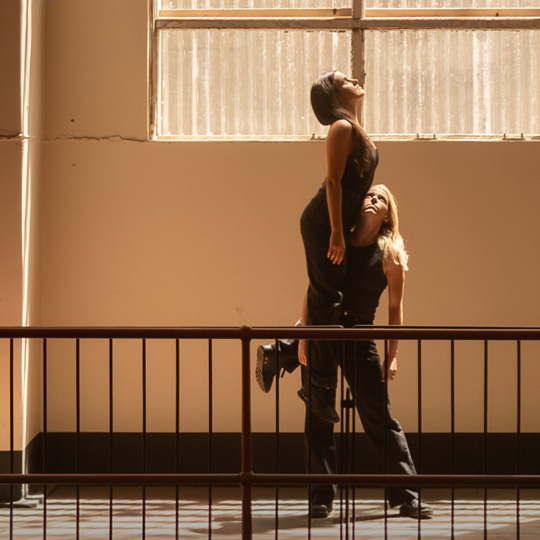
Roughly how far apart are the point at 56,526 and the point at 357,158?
281cm

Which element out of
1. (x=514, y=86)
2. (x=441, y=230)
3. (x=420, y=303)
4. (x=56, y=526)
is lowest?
(x=56, y=526)

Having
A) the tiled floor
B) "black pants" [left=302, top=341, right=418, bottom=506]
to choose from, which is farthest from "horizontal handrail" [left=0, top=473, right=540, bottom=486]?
"black pants" [left=302, top=341, right=418, bottom=506]

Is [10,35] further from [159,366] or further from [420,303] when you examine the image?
[420,303]

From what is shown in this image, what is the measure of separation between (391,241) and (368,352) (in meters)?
0.66

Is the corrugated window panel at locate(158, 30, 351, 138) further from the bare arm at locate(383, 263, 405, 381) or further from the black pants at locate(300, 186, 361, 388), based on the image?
the bare arm at locate(383, 263, 405, 381)

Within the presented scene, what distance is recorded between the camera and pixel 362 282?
554cm

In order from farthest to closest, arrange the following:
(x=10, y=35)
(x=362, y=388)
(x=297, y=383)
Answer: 1. (x=297, y=383)
2. (x=10, y=35)
3. (x=362, y=388)

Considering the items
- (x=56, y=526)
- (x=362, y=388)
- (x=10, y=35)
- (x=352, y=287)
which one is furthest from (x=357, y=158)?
(x=56, y=526)

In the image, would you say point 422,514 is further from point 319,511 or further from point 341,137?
point 341,137

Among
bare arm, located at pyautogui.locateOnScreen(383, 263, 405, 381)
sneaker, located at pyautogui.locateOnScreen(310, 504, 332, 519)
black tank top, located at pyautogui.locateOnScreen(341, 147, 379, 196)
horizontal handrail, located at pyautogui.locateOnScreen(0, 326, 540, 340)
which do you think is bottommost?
sneaker, located at pyautogui.locateOnScreen(310, 504, 332, 519)

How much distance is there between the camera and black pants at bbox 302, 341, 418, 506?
5.34 meters

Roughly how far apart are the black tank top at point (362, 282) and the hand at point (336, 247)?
0.13 meters

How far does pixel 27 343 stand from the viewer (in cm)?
625

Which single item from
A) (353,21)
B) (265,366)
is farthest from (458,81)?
(265,366)
